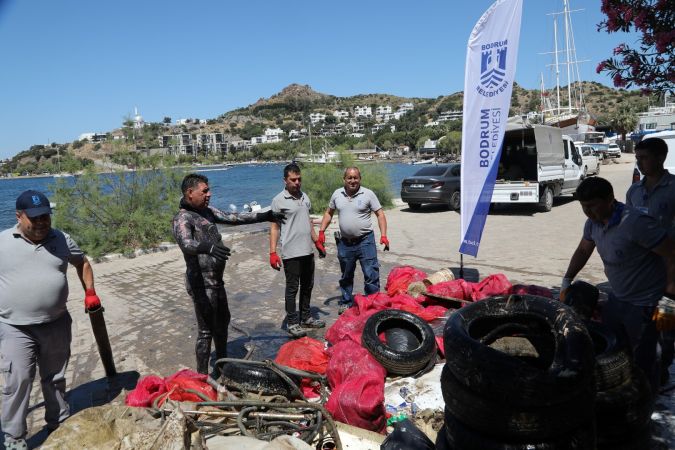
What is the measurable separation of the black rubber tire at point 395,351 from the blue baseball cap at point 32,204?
297 cm

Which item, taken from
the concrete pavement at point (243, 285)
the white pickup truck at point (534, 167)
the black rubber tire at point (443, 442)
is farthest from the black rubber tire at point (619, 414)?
the white pickup truck at point (534, 167)

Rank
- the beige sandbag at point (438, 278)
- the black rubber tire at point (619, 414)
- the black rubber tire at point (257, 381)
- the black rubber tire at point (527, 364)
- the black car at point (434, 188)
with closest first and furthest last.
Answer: the black rubber tire at point (527, 364) < the black rubber tire at point (619, 414) < the black rubber tire at point (257, 381) < the beige sandbag at point (438, 278) < the black car at point (434, 188)

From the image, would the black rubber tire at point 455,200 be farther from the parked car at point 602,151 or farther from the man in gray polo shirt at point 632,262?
the parked car at point 602,151

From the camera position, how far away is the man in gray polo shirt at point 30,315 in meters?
3.43

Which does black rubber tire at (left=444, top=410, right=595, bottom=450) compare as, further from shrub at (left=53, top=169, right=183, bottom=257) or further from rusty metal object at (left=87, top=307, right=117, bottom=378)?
shrub at (left=53, top=169, right=183, bottom=257)

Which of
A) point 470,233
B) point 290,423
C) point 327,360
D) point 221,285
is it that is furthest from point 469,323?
point 470,233

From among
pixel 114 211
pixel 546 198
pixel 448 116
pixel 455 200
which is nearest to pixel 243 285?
pixel 114 211

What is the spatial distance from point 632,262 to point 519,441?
1.81 metres

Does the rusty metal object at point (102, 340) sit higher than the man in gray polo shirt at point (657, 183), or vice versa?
the man in gray polo shirt at point (657, 183)

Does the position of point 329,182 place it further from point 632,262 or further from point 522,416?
point 522,416

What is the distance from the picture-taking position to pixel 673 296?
9.94ft

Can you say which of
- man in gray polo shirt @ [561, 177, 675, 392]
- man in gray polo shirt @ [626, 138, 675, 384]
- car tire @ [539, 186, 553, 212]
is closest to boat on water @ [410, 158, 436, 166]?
car tire @ [539, 186, 553, 212]

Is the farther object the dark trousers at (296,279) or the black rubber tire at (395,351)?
the dark trousers at (296,279)

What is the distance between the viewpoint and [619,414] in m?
2.73
